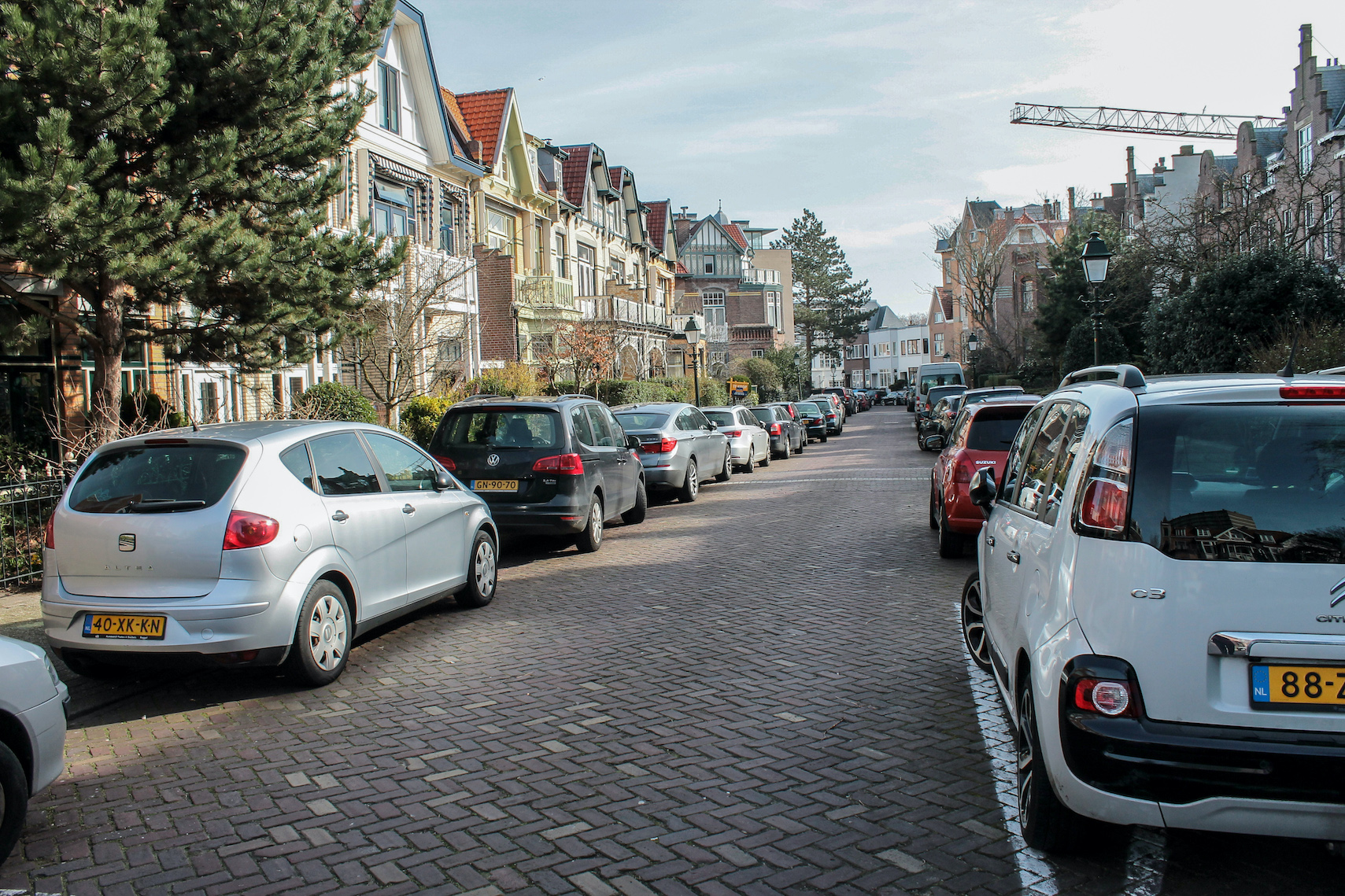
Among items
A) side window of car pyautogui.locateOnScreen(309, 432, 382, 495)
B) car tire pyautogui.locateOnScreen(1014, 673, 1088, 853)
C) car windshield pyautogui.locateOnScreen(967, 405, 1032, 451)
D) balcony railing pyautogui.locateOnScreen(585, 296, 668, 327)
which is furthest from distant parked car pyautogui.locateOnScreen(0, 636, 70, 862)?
balcony railing pyautogui.locateOnScreen(585, 296, 668, 327)

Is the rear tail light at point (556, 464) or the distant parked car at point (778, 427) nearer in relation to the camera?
the rear tail light at point (556, 464)

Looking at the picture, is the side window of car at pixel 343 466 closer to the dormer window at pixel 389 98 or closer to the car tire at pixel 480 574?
the car tire at pixel 480 574

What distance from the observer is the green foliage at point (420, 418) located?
2025 centimetres

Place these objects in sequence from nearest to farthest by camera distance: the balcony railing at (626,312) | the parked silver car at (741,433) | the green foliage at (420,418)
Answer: the green foliage at (420,418)
the parked silver car at (741,433)
the balcony railing at (626,312)

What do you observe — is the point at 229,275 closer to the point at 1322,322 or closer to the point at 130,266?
the point at 130,266

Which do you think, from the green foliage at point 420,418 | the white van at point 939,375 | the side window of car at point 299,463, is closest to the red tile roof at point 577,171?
the white van at point 939,375

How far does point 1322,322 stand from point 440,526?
17.8 m

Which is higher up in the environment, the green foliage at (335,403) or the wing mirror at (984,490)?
the green foliage at (335,403)

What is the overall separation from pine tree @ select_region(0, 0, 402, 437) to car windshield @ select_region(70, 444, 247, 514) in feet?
13.8

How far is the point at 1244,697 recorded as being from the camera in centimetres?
314

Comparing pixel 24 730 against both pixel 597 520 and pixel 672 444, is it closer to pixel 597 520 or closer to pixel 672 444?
pixel 597 520

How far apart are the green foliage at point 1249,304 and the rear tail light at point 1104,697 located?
18598 millimetres

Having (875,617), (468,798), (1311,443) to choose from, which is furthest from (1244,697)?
(875,617)

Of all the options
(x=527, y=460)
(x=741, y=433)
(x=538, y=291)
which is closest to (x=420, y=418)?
(x=741, y=433)
